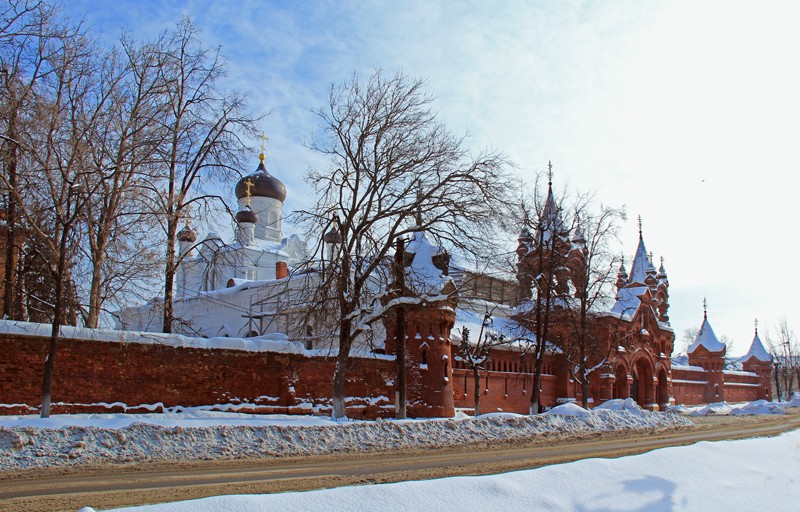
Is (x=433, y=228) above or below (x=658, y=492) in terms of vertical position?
above

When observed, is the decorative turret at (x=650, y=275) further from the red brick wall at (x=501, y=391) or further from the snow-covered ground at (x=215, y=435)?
the snow-covered ground at (x=215, y=435)

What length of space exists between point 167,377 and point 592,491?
44.0 feet

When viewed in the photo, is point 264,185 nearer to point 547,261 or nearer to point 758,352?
point 547,261

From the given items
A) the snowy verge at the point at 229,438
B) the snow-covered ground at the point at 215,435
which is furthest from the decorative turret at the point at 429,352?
the snowy verge at the point at 229,438

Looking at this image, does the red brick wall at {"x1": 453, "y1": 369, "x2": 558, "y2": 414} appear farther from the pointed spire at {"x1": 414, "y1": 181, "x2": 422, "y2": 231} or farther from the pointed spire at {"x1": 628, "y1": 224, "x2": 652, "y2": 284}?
the pointed spire at {"x1": 628, "y1": 224, "x2": 652, "y2": 284}

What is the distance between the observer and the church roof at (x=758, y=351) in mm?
70162

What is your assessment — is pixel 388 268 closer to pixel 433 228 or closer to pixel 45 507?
pixel 433 228

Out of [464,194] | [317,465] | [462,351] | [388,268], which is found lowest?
[317,465]

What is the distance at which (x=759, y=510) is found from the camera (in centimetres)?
870

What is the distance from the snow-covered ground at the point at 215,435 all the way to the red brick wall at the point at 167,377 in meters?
0.76

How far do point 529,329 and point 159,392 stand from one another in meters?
21.2

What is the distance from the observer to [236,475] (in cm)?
1013

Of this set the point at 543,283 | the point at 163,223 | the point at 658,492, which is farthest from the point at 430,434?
the point at 543,283

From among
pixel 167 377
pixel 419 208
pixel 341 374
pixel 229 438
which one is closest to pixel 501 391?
pixel 341 374
